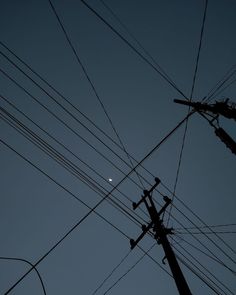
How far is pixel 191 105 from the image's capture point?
360 inches

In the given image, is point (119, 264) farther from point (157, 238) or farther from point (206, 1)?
point (206, 1)

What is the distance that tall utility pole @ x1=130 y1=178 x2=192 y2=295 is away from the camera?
22.4 feet

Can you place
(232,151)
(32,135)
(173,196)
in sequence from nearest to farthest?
(32,135) → (232,151) → (173,196)

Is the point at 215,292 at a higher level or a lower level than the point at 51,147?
higher

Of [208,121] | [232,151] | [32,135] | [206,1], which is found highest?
[206,1]

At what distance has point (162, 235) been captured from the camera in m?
8.19

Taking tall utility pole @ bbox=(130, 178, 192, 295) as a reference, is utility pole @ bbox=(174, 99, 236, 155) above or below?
above

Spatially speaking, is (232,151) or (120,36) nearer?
(232,151)

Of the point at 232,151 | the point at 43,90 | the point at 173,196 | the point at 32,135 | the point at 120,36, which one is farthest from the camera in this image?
the point at 173,196

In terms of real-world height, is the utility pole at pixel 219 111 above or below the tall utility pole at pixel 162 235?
above

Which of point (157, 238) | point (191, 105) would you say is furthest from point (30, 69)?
point (157, 238)

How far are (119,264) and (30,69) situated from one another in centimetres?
705

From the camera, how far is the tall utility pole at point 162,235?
22.4 feet

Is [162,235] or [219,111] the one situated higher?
[219,111]
